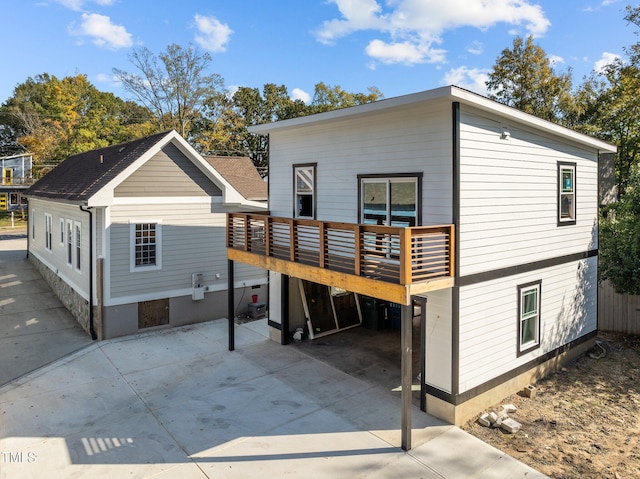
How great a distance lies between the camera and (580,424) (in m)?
7.64

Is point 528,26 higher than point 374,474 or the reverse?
higher

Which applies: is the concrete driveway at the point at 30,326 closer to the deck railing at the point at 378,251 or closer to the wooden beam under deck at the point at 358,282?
the deck railing at the point at 378,251

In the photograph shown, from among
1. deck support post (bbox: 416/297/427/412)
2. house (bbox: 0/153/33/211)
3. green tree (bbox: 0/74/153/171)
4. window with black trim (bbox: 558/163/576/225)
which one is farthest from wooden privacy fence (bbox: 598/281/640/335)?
house (bbox: 0/153/33/211)

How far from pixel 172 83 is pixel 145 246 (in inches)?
999

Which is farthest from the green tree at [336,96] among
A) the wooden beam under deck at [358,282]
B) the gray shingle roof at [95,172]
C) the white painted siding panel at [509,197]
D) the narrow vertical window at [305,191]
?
the wooden beam under deck at [358,282]

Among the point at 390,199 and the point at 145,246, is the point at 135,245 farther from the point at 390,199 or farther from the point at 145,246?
the point at 390,199

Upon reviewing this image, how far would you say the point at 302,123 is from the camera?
32.0 feet

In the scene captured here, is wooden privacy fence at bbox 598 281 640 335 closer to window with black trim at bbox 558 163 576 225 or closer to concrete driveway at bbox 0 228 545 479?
window with black trim at bbox 558 163 576 225

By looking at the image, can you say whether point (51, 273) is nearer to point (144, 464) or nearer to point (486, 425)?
point (144, 464)

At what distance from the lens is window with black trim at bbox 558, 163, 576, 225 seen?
9.95 metres

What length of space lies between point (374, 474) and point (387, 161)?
5499 mm

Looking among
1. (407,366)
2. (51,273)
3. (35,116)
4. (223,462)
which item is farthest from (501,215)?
(35,116)

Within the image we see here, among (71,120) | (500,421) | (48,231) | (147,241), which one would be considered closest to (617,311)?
(500,421)

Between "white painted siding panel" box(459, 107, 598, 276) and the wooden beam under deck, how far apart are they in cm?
106
